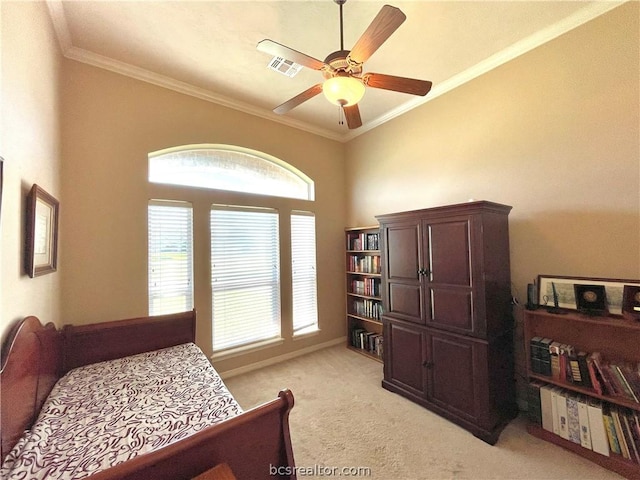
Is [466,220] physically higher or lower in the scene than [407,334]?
higher

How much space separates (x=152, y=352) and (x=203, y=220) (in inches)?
53.2

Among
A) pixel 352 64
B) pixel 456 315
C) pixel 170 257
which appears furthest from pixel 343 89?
pixel 170 257

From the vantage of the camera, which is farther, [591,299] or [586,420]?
[591,299]

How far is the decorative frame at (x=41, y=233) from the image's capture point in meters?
1.47

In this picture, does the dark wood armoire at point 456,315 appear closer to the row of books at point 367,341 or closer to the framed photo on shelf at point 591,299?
the framed photo on shelf at point 591,299

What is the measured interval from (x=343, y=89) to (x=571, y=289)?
225 centimetres

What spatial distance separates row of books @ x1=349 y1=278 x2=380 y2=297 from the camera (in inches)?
136

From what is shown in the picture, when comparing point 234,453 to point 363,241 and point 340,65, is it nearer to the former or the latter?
point 340,65

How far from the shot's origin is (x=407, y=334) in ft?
8.25

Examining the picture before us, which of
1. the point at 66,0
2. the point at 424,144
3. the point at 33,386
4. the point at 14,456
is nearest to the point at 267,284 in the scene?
the point at 33,386

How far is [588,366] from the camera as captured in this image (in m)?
1.79

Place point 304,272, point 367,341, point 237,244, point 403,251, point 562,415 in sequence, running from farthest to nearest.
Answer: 1. point 304,272
2. point 367,341
3. point 237,244
4. point 403,251
5. point 562,415

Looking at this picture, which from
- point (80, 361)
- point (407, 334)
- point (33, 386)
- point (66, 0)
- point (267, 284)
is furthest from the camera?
point (267, 284)

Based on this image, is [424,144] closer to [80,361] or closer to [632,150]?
[632,150]
